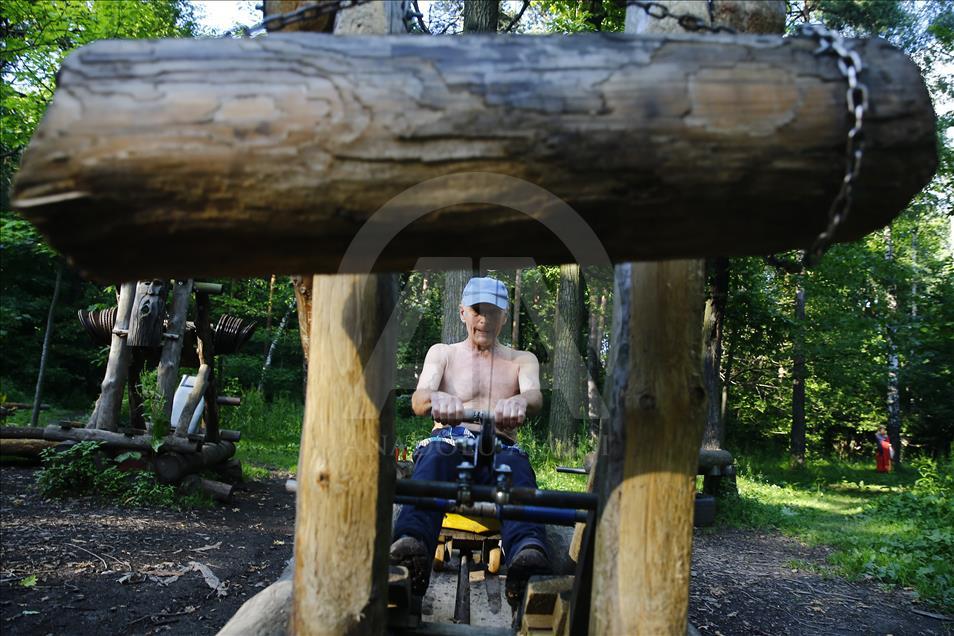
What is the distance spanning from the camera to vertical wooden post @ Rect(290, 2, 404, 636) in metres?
2.11

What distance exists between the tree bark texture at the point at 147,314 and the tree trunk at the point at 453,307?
111 inches

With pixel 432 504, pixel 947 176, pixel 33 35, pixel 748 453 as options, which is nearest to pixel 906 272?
pixel 947 176

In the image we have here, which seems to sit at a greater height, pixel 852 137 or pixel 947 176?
pixel 947 176

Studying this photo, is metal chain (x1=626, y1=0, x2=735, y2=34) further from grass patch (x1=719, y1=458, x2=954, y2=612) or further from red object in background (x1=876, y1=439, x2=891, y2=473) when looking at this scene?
red object in background (x1=876, y1=439, x2=891, y2=473)

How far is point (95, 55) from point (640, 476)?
61.9 inches

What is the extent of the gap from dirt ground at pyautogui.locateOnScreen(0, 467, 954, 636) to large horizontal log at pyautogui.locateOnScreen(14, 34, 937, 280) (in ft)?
11.7

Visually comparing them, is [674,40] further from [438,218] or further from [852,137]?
[438,218]

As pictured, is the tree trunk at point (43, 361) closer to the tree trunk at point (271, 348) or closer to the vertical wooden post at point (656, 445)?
the tree trunk at point (271, 348)

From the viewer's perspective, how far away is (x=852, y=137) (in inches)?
53.1

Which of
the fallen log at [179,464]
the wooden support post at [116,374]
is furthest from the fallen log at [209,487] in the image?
the wooden support post at [116,374]

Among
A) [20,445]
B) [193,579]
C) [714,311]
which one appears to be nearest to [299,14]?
[193,579]

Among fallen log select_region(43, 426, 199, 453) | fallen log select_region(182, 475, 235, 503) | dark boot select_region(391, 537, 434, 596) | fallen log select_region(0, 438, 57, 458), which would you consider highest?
fallen log select_region(43, 426, 199, 453)

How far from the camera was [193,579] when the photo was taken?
4.99 meters


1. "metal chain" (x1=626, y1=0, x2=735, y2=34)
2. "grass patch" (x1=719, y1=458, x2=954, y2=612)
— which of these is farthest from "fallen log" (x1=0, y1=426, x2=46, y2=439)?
"metal chain" (x1=626, y1=0, x2=735, y2=34)
